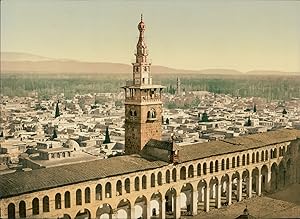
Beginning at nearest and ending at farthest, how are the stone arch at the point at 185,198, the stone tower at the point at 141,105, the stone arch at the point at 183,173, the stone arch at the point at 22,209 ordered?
the stone arch at the point at 22,209 < the stone arch at the point at 183,173 < the stone tower at the point at 141,105 < the stone arch at the point at 185,198

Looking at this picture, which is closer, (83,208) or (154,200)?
(83,208)

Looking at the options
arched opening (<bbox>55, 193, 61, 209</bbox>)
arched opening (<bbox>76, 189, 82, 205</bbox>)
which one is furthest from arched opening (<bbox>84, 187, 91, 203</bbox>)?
arched opening (<bbox>55, 193, 61, 209</bbox>)

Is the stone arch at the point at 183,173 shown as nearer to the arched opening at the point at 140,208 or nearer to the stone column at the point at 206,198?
the stone column at the point at 206,198

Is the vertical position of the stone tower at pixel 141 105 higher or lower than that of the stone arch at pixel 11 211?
higher

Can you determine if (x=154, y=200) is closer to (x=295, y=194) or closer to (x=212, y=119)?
(x=295, y=194)

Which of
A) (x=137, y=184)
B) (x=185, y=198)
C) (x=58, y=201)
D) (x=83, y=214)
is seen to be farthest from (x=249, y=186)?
(x=58, y=201)


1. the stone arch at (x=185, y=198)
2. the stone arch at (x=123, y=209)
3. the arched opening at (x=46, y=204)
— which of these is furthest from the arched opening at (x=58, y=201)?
the stone arch at (x=185, y=198)

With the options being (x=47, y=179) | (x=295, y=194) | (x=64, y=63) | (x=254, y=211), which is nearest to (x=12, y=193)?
(x=47, y=179)
